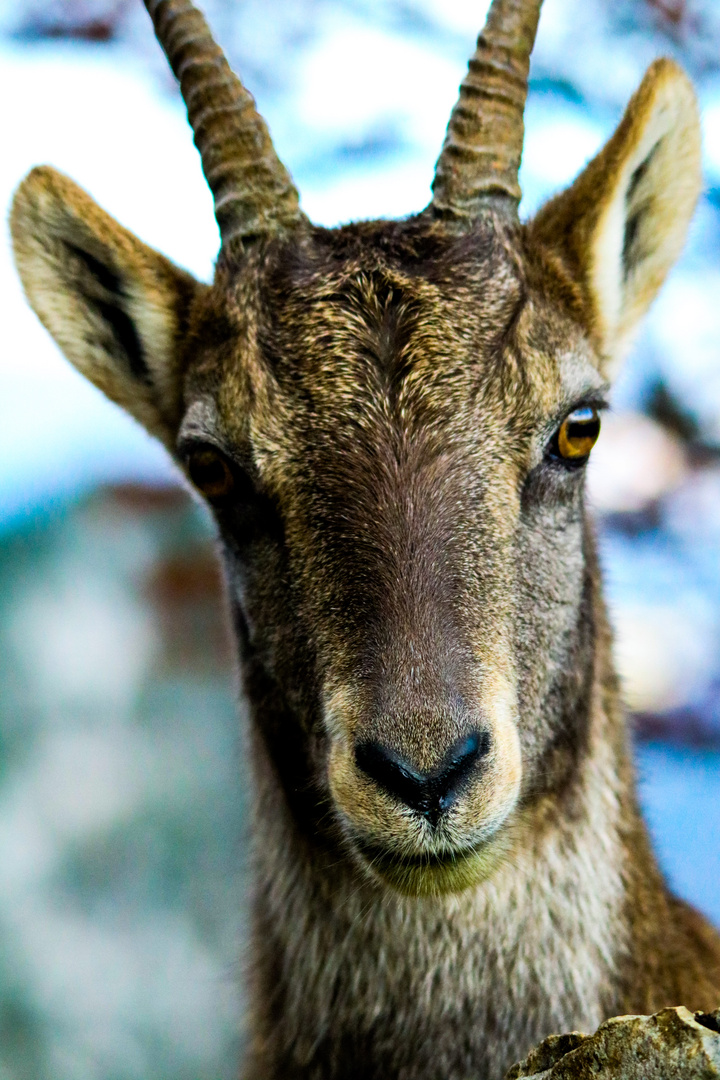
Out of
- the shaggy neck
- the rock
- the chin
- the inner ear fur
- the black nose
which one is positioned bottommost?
the shaggy neck

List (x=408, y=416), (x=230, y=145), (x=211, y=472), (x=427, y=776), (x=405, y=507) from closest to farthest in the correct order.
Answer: (x=427, y=776), (x=405, y=507), (x=408, y=416), (x=211, y=472), (x=230, y=145)

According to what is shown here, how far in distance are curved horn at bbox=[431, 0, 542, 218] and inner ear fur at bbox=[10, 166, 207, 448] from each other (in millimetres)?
1241

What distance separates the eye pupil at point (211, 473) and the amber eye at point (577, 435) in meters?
1.28

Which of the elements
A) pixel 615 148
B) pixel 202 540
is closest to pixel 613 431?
pixel 202 540

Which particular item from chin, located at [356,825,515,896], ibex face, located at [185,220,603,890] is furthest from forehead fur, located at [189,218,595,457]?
chin, located at [356,825,515,896]

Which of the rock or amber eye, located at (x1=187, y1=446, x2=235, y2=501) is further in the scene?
amber eye, located at (x1=187, y1=446, x2=235, y2=501)

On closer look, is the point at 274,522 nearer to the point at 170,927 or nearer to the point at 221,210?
the point at 221,210

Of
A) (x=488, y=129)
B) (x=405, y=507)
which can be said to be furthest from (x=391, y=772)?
(x=488, y=129)

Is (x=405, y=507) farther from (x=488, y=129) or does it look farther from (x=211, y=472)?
(x=488, y=129)

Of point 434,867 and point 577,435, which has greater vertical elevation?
point 577,435

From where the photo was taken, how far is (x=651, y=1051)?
2.74 m

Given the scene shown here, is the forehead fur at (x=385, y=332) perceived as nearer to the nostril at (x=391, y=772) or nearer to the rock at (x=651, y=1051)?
the nostril at (x=391, y=772)

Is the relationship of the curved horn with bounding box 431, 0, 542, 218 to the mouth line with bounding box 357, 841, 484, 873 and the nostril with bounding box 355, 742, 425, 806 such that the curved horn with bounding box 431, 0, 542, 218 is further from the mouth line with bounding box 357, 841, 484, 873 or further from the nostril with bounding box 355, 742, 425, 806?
the mouth line with bounding box 357, 841, 484, 873

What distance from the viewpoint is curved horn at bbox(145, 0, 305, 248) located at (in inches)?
204
